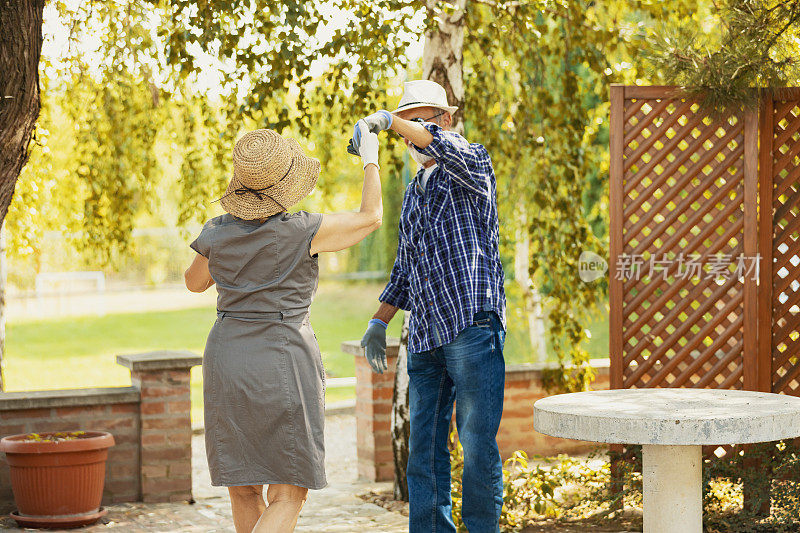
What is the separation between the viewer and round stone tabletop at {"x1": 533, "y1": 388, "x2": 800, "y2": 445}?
3.22m

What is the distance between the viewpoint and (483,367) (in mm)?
3641

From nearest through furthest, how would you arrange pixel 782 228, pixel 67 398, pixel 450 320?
pixel 450 320 → pixel 782 228 → pixel 67 398

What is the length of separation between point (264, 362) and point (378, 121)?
3.07ft

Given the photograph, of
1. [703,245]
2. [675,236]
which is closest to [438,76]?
[675,236]

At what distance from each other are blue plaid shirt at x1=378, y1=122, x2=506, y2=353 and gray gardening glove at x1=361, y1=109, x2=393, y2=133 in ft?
0.50

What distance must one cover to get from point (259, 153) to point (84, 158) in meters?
Result: 4.35

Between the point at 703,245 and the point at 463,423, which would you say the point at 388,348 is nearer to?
the point at 703,245

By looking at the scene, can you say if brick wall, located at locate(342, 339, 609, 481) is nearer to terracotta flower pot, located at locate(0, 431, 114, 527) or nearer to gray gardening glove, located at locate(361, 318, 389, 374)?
terracotta flower pot, located at locate(0, 431, 114, 527)

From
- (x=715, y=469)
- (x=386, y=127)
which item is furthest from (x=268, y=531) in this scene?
(x=715, y=469)

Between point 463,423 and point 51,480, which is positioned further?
point 51,480

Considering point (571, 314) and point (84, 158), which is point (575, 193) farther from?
point (84, 158)

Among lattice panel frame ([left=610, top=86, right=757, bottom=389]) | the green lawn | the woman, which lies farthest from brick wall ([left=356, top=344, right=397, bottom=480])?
the green lawn

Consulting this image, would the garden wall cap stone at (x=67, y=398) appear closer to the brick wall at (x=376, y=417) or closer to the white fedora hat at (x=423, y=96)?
the brick wall at (x=376, y=417)

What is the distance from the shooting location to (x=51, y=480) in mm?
5254
